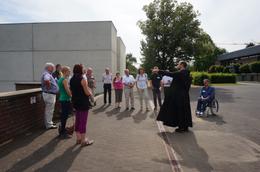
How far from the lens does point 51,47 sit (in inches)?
1368

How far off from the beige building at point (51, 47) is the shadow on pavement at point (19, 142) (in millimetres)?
25153

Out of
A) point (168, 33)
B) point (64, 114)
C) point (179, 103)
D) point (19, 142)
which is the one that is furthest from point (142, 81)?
point (168, 33)

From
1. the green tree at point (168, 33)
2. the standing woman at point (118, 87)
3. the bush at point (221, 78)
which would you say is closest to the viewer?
A: the standing woman at point (118, 87)

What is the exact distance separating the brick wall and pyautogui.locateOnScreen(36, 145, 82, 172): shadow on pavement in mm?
1682

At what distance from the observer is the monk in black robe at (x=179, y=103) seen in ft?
26.6

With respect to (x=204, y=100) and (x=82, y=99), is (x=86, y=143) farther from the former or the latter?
(x=204, y=100)

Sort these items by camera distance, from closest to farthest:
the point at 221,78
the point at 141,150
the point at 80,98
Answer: the point at 141,150, the point at 80,98, the point at 221,78

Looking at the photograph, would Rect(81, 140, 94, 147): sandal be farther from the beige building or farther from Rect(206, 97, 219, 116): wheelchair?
the beige building

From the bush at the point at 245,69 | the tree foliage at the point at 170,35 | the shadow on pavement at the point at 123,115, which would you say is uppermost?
the tree foliage at the point at 170,35

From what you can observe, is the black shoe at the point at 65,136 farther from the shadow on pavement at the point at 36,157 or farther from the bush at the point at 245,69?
the bush at the point at 245,69

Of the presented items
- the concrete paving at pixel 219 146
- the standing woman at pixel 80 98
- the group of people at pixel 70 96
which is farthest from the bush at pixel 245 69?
the standing woman at pixel 80 98

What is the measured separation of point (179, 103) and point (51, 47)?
29048 mm

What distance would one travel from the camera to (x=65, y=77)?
754 cm

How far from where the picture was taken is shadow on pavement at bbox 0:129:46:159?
240 inches
